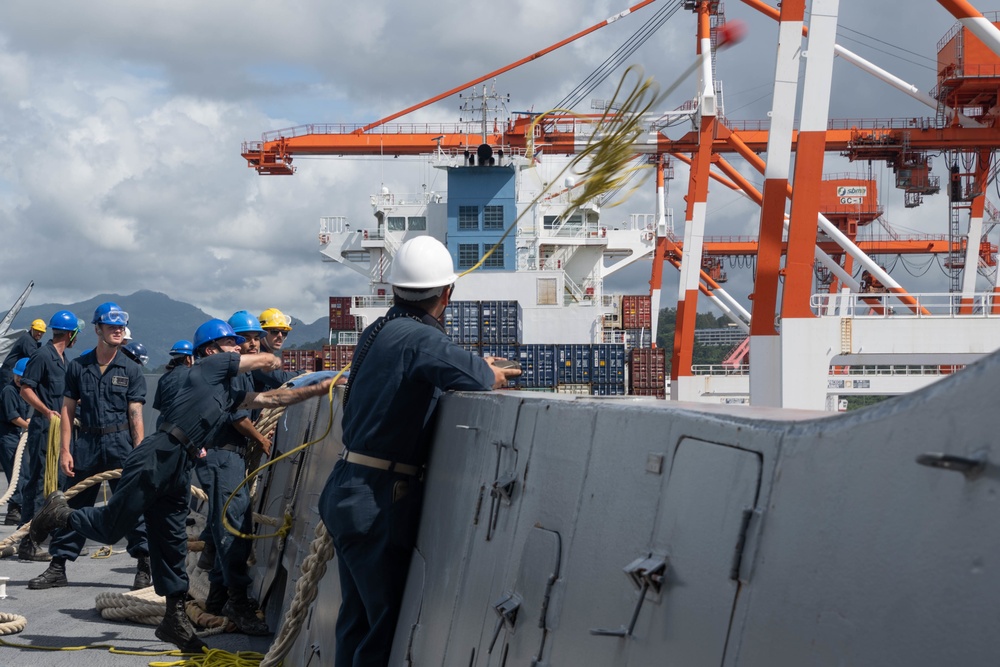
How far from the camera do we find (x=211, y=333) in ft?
19.8

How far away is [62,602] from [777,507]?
660 cm

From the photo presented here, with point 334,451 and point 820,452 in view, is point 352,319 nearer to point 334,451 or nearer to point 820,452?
point 334,451

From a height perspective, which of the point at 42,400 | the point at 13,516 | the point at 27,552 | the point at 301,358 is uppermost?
the point at 42,400

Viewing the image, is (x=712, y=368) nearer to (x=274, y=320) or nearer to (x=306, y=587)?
(x=274, y=320)

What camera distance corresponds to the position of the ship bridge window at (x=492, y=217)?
124 ft

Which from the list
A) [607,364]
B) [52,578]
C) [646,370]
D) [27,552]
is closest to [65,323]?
[27,552]

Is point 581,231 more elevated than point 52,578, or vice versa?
point 581,231

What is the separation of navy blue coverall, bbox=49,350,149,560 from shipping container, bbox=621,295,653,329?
3933 cm

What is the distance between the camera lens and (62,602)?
698 cm

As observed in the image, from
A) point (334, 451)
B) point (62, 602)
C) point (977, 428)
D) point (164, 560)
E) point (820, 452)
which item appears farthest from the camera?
point (62, 602)

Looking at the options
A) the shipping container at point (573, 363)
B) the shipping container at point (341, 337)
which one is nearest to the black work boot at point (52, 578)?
the shipping container at point (573, 363)

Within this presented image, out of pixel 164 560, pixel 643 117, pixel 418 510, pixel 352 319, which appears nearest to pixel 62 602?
pixel 164 560

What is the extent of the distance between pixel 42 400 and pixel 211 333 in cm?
461

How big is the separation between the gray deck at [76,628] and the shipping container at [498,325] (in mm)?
26256
